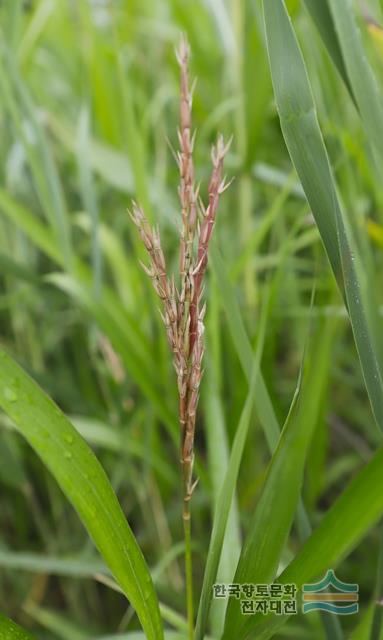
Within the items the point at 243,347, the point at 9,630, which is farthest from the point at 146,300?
the point at 9,630

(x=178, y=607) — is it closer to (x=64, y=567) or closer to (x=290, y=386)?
(x=64, y=567)

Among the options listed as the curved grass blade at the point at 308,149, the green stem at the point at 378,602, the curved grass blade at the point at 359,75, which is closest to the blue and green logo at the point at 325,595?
the green stem at the point at 378,602

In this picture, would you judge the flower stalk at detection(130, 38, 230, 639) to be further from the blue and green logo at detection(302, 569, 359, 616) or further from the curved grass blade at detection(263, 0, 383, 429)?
the blue and green logo at detection(302, 569, 359, 616)

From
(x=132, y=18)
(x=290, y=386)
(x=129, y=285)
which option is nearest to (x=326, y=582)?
(x=129, y=285)

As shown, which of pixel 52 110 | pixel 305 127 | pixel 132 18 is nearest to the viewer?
pixel 305 127

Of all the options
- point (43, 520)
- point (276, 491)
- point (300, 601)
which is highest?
point (276, 491)

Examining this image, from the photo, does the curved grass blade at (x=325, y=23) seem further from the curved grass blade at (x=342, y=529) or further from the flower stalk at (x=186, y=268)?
the curved grass blade at (x=342, y=529)

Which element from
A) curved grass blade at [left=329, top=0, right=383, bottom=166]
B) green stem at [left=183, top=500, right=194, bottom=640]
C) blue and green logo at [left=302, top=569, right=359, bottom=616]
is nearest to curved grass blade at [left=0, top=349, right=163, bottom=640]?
green stem at [left=183, top=500, right=194, bottom=640]
